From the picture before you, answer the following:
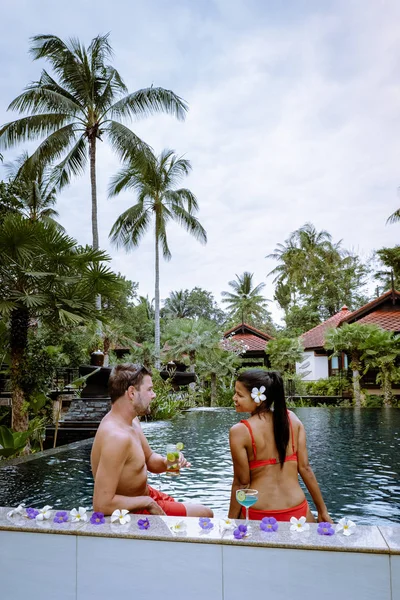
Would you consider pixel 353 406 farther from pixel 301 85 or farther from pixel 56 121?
pixel 56 121

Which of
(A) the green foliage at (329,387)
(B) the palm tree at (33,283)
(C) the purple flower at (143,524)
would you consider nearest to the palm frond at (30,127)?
(B) the palm tree at (33,283)

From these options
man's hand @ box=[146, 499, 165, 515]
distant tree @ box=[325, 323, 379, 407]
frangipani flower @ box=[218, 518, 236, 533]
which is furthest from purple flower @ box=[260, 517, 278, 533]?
distant tree @ box=[325, 323, 379, 407]

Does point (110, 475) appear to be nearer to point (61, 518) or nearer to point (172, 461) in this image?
point (61, 518)

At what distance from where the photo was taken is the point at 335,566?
2209 mm

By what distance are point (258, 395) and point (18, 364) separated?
6.03 meters

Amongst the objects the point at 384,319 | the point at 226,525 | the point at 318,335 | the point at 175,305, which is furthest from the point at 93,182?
the point at 175,305

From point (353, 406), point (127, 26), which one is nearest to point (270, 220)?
point (353, 406)

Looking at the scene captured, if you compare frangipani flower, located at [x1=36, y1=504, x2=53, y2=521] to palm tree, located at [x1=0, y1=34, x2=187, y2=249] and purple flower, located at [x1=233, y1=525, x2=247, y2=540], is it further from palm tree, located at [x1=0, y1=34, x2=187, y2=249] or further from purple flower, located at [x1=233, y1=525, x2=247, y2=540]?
palm tree, located at [x1=0, y1=34, x2=187, y2=249]

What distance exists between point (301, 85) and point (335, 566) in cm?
1672

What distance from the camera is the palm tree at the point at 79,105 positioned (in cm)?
1639

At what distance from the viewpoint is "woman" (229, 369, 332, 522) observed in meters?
2.98

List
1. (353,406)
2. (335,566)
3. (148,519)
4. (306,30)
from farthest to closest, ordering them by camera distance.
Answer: (353,406) → (306,30) → (148,519) → (335,566)

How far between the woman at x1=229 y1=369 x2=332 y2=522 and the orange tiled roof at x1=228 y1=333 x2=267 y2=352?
21677mm

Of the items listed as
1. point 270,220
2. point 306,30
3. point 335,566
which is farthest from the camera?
point 270,220
